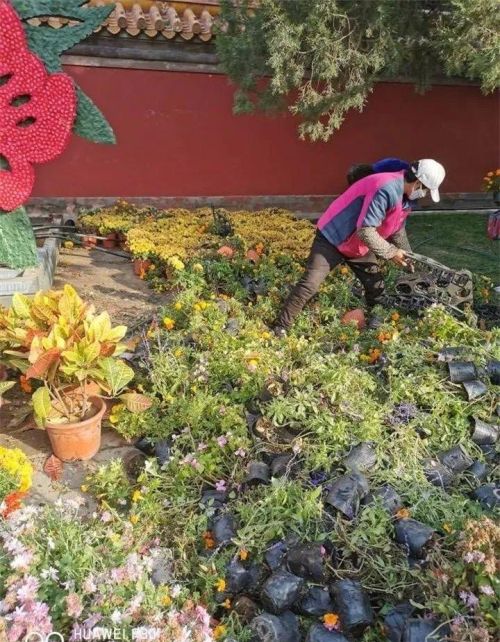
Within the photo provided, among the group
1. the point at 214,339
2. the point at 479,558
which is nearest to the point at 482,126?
the point at 214,339

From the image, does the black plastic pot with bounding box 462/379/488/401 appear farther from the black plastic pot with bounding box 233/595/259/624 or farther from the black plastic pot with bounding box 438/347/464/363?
the black plastic pot with bounding box 233/595/259/624

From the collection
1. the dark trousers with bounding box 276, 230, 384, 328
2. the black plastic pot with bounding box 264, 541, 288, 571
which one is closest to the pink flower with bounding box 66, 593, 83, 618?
the black plastic pot with bounding box 264, 541, 288, 571

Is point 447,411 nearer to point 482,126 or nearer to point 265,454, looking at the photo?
point 265,454

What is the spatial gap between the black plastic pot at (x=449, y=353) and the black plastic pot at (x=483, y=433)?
0.38 m

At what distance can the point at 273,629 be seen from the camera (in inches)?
83.9

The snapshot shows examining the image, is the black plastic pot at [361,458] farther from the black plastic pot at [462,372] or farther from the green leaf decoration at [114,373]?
the green leaf decoration at [114,373]

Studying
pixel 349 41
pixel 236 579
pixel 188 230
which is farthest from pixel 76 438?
pixel 349 41

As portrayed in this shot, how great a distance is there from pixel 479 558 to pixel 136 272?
519cm

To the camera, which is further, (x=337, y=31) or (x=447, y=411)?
(x=337, y=31)

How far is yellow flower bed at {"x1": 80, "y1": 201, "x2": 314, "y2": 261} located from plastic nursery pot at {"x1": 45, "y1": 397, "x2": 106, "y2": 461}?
2593 millimetres

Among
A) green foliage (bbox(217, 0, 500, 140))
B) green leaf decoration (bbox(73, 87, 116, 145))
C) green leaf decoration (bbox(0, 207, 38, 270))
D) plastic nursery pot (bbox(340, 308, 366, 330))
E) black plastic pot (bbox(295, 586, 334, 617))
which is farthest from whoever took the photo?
green foliage (bbox(217, 0, 500, 140))

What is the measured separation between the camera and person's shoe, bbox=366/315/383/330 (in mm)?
4303

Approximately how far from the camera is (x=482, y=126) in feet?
35.7

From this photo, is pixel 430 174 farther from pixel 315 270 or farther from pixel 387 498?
pixel 387 498
